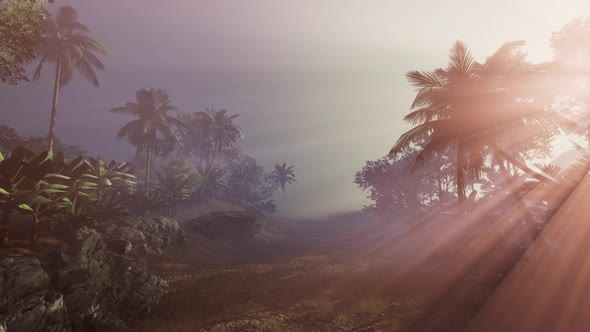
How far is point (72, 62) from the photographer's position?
22.7m

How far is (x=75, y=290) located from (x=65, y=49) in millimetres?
26016

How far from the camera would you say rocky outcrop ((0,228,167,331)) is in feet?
14.2

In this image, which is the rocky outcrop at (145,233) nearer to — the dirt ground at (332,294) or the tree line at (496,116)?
the dirt ground at (332,294)

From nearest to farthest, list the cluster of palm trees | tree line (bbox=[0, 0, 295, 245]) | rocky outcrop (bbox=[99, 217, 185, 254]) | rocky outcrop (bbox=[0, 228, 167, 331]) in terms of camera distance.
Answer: rocky outcrop (bbox=[0, 228, 167, 331]) → tree line (bbox=[0, 0, 295, 245]) → the cluster of palm trees → rocky outcrop (bbox=[99, 217, 185, 254])

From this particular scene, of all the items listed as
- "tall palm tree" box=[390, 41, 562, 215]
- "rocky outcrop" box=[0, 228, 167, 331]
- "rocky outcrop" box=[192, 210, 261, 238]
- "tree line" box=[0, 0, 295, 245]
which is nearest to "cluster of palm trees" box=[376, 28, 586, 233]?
"tall palm tree" box=[390, 41, 562, 215]

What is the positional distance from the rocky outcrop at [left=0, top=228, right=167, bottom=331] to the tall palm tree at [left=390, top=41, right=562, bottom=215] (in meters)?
11.7

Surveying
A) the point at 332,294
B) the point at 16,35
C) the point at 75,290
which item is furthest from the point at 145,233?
the point at 332,294

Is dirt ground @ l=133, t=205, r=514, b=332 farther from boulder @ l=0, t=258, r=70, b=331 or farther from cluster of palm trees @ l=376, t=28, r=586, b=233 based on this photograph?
cluster of palm trees @ l=376, t=28, r=586, b=233

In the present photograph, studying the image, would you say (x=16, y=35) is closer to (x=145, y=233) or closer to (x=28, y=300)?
(x=145, y=233)

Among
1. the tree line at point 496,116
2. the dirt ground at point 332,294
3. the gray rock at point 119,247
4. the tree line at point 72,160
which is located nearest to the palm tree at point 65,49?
the tree line at point 72,160

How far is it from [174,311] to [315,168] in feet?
511

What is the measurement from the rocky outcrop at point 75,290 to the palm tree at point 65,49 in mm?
20735

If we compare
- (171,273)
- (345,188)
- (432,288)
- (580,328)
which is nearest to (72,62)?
(171,273)

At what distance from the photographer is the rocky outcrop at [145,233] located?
11.1 m
